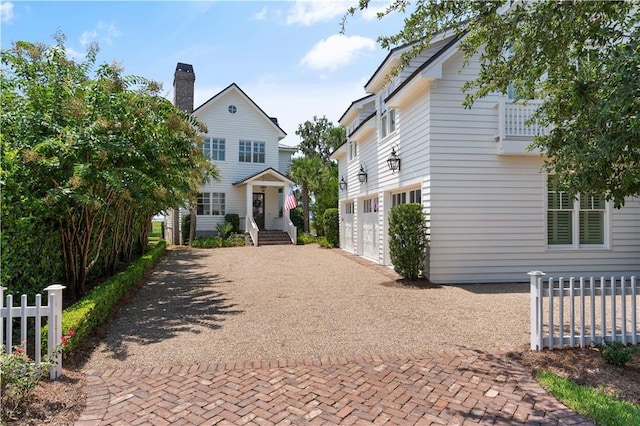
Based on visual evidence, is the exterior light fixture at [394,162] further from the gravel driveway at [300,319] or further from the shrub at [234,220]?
the shrub at [234,220]

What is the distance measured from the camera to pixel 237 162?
2423 centimetres

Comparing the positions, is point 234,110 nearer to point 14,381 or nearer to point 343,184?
point 343,184

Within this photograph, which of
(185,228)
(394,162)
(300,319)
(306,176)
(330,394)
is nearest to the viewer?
(330,394)

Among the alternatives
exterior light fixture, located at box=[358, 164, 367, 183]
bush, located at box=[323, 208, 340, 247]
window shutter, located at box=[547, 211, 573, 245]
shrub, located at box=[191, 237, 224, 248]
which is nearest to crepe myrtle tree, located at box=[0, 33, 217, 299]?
exterior light fixture, located at box=[358, 164, 367, 183]

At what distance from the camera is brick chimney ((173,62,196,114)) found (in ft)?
77.0

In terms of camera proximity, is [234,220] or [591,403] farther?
[234,220]

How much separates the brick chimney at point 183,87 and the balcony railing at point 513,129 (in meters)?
19.5

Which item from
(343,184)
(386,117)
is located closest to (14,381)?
(386,117)

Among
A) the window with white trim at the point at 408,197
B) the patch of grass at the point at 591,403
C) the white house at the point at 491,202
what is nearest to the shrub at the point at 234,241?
the window with white trim at the point at 408,197

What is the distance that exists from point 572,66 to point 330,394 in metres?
5.26

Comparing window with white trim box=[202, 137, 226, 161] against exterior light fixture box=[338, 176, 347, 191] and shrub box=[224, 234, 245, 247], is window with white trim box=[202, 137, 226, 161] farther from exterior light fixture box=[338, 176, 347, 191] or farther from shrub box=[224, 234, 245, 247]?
exterior light fixture box=[338, 176, 347, 191]

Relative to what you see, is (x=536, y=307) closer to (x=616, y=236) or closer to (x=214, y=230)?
(x=616, y=236)

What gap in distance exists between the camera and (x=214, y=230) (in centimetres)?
2312

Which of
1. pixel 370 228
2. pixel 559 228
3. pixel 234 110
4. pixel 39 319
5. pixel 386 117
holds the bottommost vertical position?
pixel 39 319
